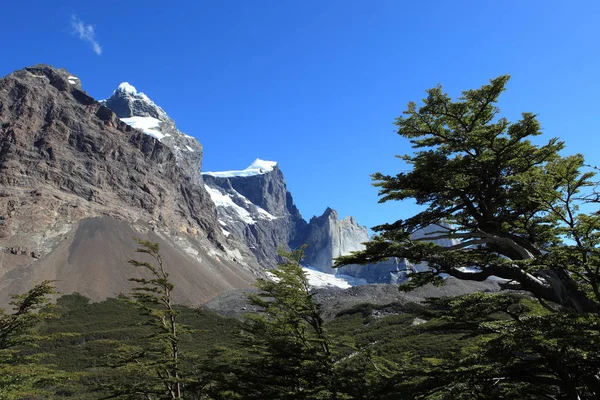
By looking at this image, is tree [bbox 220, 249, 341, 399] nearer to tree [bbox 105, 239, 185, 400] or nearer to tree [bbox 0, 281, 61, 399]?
tree [bbox 105, 239, 185, 400]

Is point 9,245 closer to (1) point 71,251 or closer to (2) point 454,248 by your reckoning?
(1) point 71,251

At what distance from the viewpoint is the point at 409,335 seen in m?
48.3

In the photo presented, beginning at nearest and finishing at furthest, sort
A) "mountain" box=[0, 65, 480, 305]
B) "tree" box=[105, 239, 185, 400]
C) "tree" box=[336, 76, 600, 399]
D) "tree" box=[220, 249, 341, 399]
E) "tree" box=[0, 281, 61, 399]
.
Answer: "tree" box=[336, 76, 600, 399] → "tree" box=[0, 281, 61, 399] → "tree" box=[220, 249, 341, 399] → "tree" box=[105, 239, 185, 400] → "mountain" box=[0, 65, 480, 305]

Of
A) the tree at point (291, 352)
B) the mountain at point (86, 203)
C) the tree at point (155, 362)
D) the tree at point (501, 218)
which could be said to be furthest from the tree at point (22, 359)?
the mountain at point (86, 203)

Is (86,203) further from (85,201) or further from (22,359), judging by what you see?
(22,359)

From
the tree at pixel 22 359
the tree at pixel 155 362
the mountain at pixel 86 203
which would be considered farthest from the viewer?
the mountain at pixel 86 203

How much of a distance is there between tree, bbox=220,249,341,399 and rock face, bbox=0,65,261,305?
8406 centimetres

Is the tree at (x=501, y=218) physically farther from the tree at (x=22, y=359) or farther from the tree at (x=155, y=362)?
the tree at (x=22, y=359)

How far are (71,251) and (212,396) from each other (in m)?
96.2

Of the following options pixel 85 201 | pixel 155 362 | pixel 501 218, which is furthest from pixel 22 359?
pixel 85 201

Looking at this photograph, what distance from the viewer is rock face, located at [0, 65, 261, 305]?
293 feet

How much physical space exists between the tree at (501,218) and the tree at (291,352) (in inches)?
98.2

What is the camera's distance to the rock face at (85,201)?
89.4 metres

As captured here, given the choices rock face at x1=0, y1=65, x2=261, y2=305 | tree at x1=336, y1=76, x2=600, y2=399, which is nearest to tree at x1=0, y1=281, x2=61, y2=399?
tree at x1=336, y1=76, x2=600, y2=399
